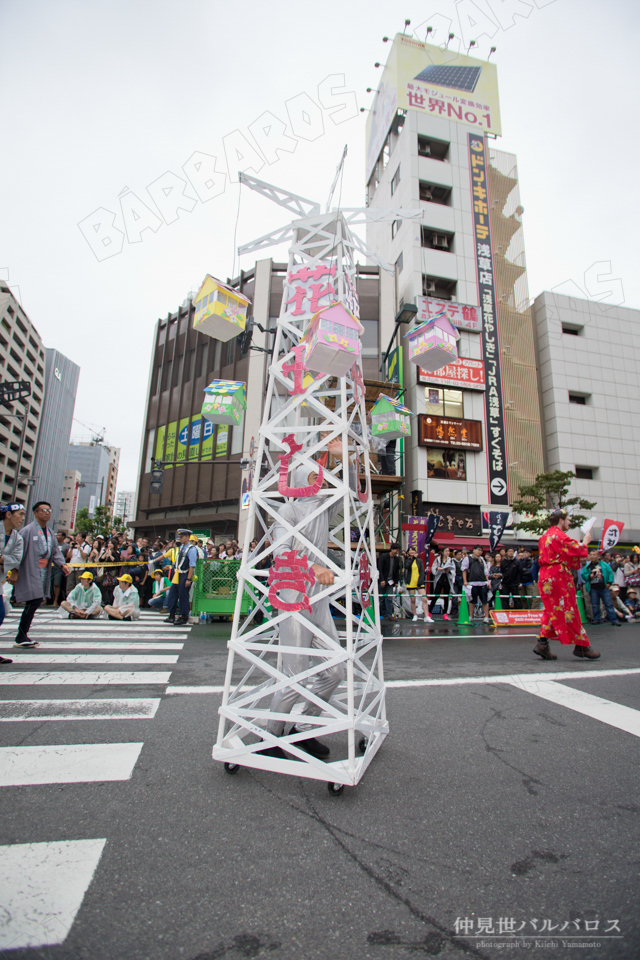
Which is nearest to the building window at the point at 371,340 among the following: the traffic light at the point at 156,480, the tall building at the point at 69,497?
the traffic light at the point at 156,480

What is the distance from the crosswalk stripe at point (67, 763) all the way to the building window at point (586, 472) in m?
34.4

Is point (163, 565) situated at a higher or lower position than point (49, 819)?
higher

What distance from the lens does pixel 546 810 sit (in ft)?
8.35

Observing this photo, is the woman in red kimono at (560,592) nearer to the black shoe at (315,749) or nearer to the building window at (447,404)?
the black shoe at (315,749)

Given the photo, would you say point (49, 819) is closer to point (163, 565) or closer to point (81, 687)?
point (81, 687)

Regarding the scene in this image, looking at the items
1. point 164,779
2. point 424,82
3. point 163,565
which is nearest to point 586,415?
Answer: point 424,82

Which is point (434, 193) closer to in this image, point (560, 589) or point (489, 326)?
point (489, 326)

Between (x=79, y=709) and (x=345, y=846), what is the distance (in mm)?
2892

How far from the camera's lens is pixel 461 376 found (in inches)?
1108

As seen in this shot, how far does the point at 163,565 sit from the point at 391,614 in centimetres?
642

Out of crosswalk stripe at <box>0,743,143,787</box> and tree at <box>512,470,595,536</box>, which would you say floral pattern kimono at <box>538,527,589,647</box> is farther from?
tree at <box>512,470,595,536</box>

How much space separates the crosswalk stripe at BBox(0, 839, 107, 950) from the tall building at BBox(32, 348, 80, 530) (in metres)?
91.7

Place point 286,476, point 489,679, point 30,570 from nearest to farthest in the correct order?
point 286,476 → point 489,679 → point 30,570

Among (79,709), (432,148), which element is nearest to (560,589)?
(79,709)
